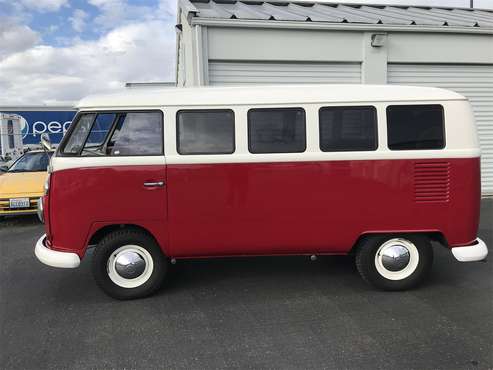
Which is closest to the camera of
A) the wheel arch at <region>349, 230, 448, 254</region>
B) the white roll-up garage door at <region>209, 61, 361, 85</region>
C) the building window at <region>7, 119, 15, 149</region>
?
the wheel arch at <region>349, 230, 448, 254</region>

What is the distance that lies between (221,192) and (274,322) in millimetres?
1331

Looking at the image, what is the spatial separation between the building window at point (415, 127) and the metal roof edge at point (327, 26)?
199 inches

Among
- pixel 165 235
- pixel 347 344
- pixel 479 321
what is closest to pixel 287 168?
pixel 165 235

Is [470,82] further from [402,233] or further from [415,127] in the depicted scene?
[402,233]

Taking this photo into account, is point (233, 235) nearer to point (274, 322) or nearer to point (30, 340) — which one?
point (274, 322)

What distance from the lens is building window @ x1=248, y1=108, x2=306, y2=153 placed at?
4.20 meters

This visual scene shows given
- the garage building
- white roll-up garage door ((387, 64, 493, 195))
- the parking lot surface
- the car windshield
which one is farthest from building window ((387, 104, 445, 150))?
the car windshield

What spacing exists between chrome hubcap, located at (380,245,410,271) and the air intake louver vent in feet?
1.82

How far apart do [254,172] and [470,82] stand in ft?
26.6

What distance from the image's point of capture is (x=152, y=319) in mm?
3902

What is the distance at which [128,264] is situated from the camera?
4277 millimetres

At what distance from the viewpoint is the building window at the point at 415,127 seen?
13.8 feet

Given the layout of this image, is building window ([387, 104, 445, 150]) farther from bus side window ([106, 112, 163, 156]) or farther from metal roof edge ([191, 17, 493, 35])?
metal roof edge ([191, 17, 493, 35])

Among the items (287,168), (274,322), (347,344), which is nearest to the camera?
(347,344)
